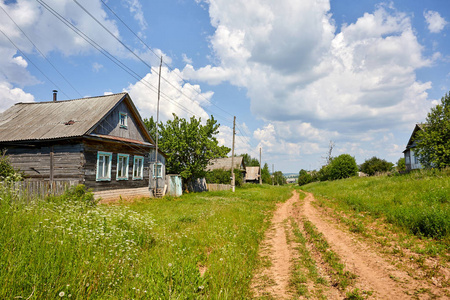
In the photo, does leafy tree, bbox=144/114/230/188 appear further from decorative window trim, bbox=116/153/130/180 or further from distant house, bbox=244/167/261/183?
distant house, bbox=244/167/261/183

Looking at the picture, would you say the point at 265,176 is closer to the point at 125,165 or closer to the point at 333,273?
the point at 125,165

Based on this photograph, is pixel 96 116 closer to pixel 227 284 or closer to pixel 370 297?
pixel 227 284

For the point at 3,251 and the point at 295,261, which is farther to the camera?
the point at 295,261

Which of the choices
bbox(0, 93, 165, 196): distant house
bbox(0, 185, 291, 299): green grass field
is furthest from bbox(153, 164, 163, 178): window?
bbox(0, 185, 291, 299): green grass field

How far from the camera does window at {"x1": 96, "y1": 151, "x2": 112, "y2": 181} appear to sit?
16534 mm

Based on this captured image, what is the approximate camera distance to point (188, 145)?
92.7ft

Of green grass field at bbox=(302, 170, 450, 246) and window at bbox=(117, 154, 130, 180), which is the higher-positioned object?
window at bbox=(117, 154, 130, 180)

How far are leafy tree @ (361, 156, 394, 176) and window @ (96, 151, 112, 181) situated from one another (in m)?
61.1

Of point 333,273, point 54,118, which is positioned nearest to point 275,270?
point 333,273

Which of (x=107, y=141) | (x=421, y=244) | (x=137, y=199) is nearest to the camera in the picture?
(x=421, y=244)

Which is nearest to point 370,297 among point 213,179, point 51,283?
point 51,283

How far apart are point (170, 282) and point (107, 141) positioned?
14843mm

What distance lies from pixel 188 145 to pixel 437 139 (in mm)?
24757

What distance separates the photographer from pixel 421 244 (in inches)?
261
